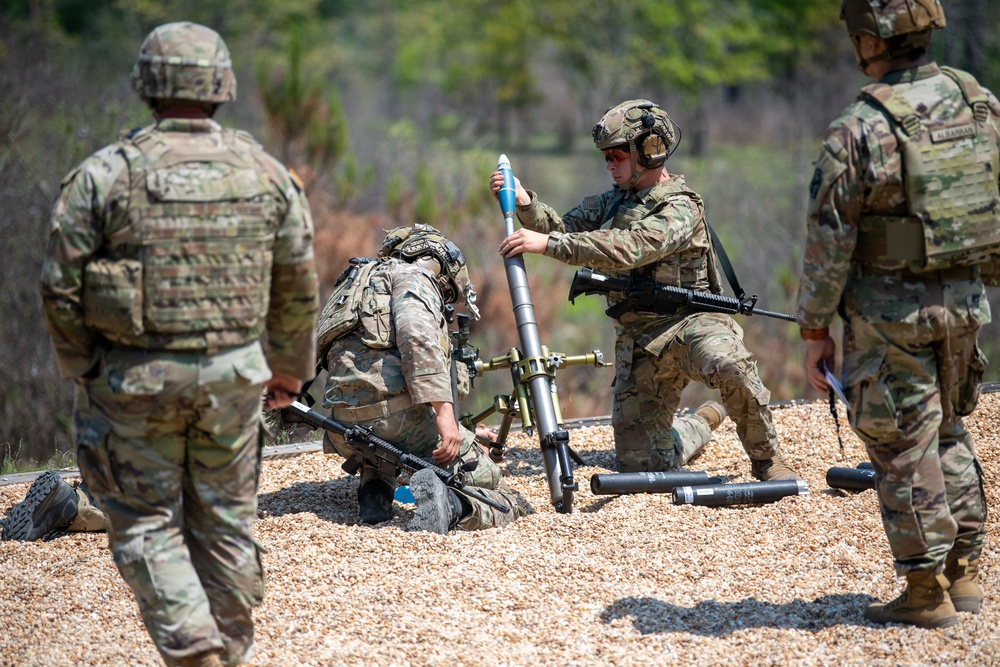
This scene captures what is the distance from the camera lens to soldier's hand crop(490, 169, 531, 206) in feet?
19.9

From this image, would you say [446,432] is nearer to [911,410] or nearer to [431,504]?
[431,504]

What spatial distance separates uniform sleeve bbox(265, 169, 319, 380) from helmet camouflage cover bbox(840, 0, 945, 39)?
78.9 inches

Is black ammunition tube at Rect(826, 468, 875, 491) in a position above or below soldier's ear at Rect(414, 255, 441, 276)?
below

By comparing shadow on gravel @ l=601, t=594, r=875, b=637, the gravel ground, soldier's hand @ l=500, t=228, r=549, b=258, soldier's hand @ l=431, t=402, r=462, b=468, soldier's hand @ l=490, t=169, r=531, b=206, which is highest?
soldier's hand @ l=490, t=169, r=531, b=206

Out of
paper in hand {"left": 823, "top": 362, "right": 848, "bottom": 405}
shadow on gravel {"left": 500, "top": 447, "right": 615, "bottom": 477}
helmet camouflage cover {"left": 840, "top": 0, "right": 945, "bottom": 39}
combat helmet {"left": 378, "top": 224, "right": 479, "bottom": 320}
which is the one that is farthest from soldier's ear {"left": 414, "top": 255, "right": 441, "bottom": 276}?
helmet camouflage cover {"left": 840, "top": 0, "right": 945, "bottom": 39}

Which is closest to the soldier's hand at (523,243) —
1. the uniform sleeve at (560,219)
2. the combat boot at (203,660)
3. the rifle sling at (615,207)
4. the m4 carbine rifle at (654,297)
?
the m4 carbine rifle at (654,297)

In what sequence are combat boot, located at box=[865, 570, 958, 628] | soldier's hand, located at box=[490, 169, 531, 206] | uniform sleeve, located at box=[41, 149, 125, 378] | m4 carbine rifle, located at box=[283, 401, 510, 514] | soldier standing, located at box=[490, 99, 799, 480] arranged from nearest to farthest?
uniform sleeve, located at box=[41, 149, 125, 378]
combat boot, located at box=[865, 570, 958, 628]
m4 carbine rifle, located at box=[283, 401, 510, 514]
soldier standing, located at box=[490, 99, 799, 480]
soldier's hand, located at box=[490, 169, 531, 206]

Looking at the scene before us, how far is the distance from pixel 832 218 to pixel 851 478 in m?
2.33

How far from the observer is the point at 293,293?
12.0 feet

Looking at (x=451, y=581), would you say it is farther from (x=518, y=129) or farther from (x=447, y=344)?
(x=518, y=129)

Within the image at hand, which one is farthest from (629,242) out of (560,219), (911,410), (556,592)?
(911,410)

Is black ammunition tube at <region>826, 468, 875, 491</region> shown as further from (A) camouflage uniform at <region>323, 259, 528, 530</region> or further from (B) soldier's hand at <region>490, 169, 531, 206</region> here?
(B) soldier's hand at <region>490, 169, 531, 206</region>

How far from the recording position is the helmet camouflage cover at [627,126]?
19.5ft

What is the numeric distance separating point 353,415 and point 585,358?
140cm
